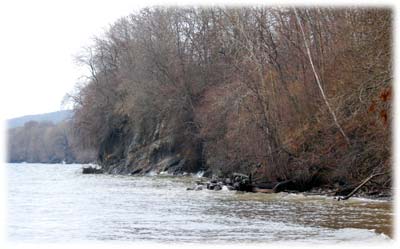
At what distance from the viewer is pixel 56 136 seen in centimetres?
6025

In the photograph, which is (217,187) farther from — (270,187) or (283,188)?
(283,188)

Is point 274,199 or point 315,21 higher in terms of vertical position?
point 315,21

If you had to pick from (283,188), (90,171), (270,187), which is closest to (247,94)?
(270,187)

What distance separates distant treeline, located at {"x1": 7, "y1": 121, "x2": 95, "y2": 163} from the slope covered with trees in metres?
3.77

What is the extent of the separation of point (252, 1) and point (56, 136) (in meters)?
37.2

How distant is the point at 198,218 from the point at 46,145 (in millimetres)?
56046

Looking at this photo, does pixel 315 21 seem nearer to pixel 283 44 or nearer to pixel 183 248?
pixel 283 44

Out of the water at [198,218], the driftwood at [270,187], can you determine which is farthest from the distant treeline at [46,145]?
the water at [198,218]

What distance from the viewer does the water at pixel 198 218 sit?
1140cm

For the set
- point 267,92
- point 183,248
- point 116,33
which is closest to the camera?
point 183,248

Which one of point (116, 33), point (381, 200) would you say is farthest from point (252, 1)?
point (116, 33)

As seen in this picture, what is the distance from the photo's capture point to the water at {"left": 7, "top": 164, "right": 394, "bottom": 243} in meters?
11.4

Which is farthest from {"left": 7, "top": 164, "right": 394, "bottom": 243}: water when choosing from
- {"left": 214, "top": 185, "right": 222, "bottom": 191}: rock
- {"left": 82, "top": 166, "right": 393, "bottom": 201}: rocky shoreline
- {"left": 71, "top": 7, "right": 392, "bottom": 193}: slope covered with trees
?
{"left": 71, "top": 7, "right": 392, "bottom": 193}: slope covered with trees

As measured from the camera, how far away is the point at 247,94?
25.4 m
